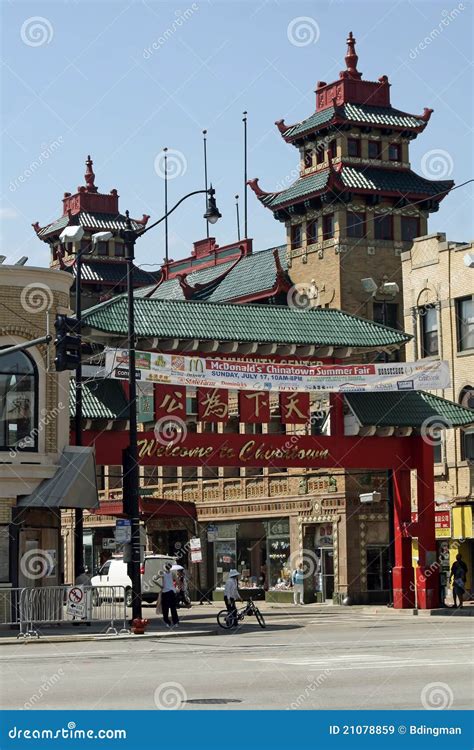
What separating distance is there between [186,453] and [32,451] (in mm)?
5836

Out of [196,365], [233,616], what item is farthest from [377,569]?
[233,616]

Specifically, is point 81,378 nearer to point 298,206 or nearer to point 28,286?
point 28,286

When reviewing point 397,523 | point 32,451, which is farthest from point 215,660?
point 397,523

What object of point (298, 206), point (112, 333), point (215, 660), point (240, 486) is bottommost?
point (215, 660)

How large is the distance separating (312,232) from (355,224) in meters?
2.47

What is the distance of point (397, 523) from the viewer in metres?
45.2

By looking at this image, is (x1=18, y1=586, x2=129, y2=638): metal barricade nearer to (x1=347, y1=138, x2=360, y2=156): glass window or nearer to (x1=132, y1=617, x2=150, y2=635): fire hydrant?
(x1=132, y1=617, x2=150, y2=635): fire hydrant

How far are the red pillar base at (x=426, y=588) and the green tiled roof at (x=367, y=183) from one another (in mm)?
20494

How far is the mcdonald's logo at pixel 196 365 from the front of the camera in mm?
40000

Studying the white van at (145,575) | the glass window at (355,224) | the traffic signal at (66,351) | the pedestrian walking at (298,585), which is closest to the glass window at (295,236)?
the glass window at (355,224)

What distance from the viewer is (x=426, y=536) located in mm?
45000

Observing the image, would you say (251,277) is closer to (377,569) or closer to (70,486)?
(377,569)

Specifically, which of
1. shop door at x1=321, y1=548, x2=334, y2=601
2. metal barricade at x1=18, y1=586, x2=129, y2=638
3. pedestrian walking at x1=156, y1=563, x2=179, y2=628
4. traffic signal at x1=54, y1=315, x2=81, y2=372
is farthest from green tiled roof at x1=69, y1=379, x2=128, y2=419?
shop door at x1=321, y1=548, x2=334, y2=601

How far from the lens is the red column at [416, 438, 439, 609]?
44.2 metres
